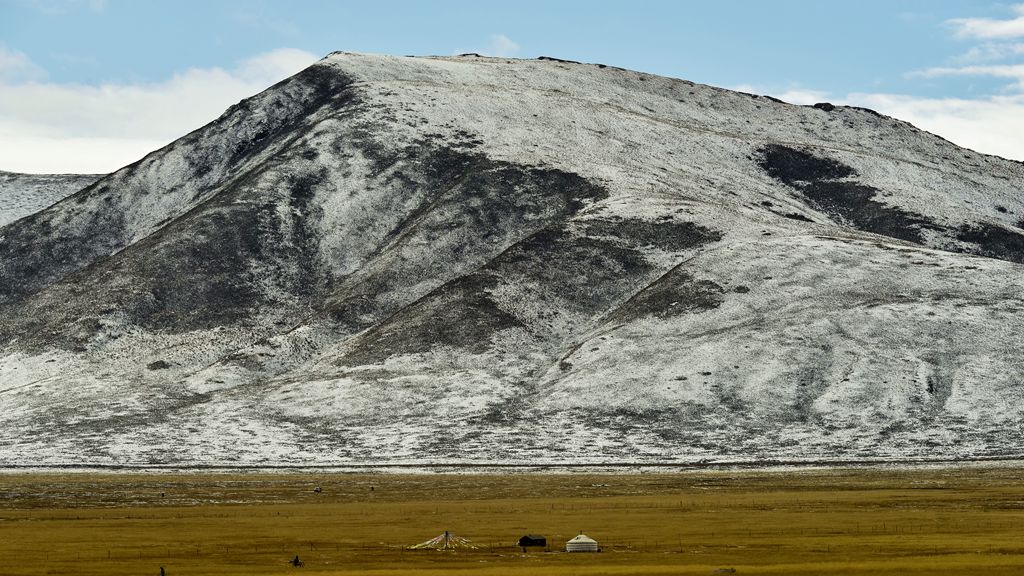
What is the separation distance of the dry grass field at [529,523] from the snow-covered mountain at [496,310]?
71.7ft

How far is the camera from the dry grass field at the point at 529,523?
4178 cm

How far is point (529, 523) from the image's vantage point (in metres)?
56.6

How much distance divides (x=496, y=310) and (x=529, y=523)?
8699 centimetres

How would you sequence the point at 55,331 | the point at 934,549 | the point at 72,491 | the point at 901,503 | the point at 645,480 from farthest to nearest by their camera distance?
the point at 55,331
the point at 645,480
the point at 72,491
the point at 901,503
the point at 934,549

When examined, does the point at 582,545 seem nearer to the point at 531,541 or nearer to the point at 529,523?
the point at 531,541

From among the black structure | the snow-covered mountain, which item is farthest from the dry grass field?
the snow-covered mountain

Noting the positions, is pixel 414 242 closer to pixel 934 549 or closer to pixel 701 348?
pixel 701 348

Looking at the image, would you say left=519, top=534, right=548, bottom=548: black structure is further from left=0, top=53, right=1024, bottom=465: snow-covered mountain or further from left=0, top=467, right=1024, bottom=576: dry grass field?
left=0, top=53, right=1024, bottom=465: snow-covered mountain

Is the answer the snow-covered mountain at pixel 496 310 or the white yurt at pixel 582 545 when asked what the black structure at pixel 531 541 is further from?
the snow-covered mountain at pixel 496 310

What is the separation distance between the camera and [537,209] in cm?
17075

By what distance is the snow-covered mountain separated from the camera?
113938mm

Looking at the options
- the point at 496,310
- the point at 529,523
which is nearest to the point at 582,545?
the point at 529,523

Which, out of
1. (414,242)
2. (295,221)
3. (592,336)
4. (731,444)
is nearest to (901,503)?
(731,444)

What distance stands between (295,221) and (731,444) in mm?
81120
